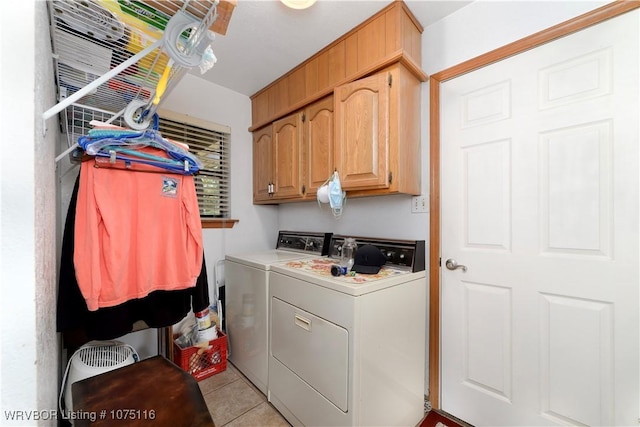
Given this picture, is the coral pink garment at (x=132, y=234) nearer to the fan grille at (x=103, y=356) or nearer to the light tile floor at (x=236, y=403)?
the fan grille at (x=103, y=356)

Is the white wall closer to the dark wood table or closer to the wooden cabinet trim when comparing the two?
the dark wood table

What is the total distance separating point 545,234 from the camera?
1.31m

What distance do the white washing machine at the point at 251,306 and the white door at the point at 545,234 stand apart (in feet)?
3.70

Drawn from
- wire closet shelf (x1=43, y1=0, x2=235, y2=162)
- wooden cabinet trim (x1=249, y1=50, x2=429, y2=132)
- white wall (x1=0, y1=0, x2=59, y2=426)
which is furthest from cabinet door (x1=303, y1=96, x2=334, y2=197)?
white wall (x1=0, y1=0, x2=59, y2=426)

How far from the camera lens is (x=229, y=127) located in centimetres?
252

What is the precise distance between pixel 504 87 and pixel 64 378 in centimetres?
283

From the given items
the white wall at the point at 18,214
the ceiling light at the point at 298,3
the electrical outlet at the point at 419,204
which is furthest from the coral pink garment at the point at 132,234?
the electrical outlet at the point at 419,204

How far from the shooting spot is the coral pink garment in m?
1.09

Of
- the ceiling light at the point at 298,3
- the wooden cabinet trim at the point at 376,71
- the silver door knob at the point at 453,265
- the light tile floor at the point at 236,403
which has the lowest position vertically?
the light tile floor at the point at 236,403

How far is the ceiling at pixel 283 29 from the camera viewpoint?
1.54m

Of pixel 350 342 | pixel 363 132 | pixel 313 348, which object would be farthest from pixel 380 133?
pixel 313 348

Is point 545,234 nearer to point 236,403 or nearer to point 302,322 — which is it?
point 302,322

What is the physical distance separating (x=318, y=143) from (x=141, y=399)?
5.69 feet

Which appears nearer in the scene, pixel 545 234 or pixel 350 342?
pixel 350 342
